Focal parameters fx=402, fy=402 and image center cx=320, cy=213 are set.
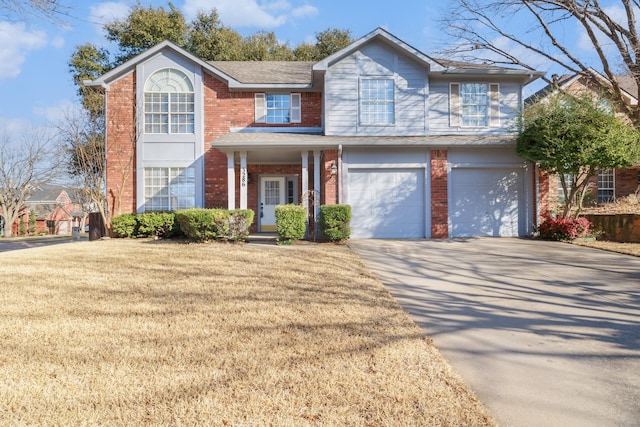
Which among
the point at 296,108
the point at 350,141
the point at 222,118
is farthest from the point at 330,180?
the point at 222,118

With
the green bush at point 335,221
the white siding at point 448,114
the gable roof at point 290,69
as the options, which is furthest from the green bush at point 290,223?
the white siding at point 448,114

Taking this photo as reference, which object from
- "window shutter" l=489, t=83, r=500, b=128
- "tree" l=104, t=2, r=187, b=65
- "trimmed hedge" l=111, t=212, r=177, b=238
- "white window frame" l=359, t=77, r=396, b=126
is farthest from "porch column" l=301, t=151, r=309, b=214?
"tree" l=104, t=2, r=187, b=65

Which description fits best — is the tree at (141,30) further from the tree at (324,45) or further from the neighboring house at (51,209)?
the neighboring house at (51,209)

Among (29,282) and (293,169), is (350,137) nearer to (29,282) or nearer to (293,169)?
(293,169)

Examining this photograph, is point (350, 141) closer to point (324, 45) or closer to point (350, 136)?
point (350, 136)

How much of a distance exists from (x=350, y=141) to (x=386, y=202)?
2.38 m

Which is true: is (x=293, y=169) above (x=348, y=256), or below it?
above

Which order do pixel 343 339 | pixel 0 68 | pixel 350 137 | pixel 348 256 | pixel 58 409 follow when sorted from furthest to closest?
pixel 350 137 → pixel 348 256 → pixel 0 68 → pixel 343 339 → pixel 58 409

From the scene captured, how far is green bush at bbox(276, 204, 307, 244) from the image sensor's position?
37.3 feet

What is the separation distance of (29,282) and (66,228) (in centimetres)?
5173

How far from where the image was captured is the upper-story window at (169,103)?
1489 centimetres

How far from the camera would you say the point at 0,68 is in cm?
768

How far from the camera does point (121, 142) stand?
14.8 m

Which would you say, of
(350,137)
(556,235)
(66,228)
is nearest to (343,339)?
(350,137)
